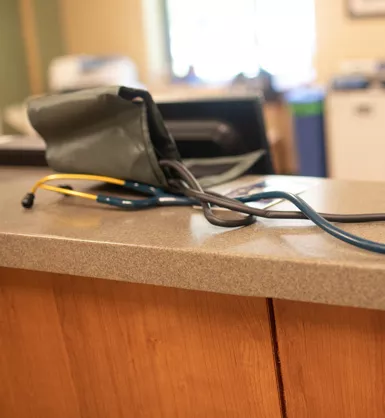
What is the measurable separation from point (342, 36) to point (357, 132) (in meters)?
0.68

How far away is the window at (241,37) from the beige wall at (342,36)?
9 cm

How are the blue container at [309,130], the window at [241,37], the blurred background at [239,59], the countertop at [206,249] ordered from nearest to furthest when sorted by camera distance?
1. the countertop at [206,249]
2. the blurred background at [239,59]
3. the blue container at [309,130]
4. the window at [241,37]

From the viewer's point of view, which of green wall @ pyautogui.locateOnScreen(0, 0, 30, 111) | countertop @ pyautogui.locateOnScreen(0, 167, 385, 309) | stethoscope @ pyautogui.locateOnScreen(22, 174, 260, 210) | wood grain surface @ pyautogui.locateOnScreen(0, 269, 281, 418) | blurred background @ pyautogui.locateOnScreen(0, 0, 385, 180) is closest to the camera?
countertop @ pyautogui.locateOnScreen(0, 167, 385, 309)

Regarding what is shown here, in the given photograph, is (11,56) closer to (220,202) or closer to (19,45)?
(19,45)

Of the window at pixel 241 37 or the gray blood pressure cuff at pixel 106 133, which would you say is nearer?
the gray blood pressure cuff at pixel 106 133

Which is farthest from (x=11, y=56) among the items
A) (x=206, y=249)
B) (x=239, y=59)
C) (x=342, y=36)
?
(x=206, y=249)

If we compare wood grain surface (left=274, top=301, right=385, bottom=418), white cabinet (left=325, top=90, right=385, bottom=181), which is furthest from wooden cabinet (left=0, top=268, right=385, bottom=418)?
white cabinet (left=325, top=90, right=385, bottom=181)

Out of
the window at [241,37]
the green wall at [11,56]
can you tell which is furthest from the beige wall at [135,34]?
the green wall at [11,56]

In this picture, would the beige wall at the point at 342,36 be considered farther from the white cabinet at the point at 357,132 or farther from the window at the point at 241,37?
the white cabinet at the point at 357,132

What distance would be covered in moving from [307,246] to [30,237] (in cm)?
38

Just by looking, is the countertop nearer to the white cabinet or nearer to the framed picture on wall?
the white cabinet

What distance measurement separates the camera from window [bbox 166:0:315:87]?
159 inches

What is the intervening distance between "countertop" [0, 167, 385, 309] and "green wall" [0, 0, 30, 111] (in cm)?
352

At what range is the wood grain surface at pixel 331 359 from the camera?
2.35 ft
